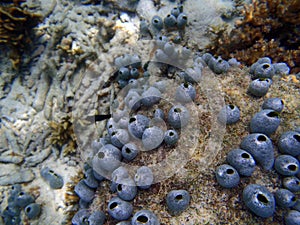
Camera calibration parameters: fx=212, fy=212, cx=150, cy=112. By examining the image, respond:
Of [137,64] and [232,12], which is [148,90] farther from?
[232,12]

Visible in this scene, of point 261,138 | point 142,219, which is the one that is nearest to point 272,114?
point 261,138

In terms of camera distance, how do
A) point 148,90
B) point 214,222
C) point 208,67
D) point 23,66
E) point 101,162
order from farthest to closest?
point 23,66, point 208,67, point 148,90, point 101,162, point 214,222

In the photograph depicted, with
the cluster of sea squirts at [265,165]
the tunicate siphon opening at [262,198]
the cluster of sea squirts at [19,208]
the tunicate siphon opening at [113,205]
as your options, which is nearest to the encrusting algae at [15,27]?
the cluster of sea squirts at [19,208]

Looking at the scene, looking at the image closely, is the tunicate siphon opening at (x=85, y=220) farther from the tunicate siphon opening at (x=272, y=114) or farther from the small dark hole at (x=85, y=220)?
the tunicate siphon opening at (x=272, y=114)

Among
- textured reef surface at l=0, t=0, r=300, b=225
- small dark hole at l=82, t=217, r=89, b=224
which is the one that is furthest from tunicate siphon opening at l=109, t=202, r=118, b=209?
small dark hole at l=82, t=217, r=89, b=224

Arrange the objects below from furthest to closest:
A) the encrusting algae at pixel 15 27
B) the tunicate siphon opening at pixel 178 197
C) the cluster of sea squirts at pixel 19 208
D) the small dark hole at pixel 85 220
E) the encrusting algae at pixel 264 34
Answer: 1. the encrusting algae at pixel 15 27
2. the encrusting algae at pixel 264 34
3. the cluster of sea squirts at pixel 19 208
4. the small dark hole at pixel 85 220
5. the tunicate siphon opening at pixel 178 197

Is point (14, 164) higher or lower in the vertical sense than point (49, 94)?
lower

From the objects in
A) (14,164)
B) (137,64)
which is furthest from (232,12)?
(14,164)

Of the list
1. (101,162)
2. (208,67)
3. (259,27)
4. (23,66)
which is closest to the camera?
(101,162)
